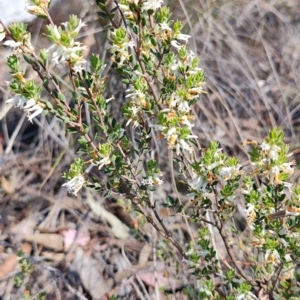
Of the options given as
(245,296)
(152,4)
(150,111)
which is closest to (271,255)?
(245,296)

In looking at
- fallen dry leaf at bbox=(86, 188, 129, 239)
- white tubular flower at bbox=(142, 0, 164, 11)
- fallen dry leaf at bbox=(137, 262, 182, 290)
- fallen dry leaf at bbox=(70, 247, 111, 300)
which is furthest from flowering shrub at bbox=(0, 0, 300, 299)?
fallen dry leaf at bbox=(86, 188, 129, 239)

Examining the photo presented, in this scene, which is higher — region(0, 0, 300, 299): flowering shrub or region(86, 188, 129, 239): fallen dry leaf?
region(0, 0, 300, 299): flowering shrub

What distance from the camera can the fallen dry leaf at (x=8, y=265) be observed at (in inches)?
82.5

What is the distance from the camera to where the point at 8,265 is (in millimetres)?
2125

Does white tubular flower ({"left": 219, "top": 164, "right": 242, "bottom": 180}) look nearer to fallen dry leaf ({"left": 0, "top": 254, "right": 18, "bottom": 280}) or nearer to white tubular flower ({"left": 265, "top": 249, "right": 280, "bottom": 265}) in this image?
white tubular flower ({"left": 265, "top": 249, "right": 280, "bottom": 265})

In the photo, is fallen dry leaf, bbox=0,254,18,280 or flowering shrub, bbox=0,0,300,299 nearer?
flowering shrub, bbox=0,0,300,299

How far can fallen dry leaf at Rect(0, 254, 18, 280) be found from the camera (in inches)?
82.5

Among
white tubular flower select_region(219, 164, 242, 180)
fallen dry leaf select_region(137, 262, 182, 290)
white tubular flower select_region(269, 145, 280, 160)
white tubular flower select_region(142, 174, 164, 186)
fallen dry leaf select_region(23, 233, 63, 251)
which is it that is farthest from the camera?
fallen dry leaf select_region(23, 233, 63, 251)

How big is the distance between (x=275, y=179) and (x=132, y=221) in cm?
119

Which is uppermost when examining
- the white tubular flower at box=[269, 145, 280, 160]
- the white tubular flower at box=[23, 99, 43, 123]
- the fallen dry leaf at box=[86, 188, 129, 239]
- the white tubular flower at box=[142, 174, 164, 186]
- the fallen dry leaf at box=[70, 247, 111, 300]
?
the white tubular flower at box=[23, 99, 43, 123]

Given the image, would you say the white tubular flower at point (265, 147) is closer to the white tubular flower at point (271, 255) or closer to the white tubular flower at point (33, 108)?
the white tubular flower at point (271, 255)

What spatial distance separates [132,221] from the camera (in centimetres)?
222

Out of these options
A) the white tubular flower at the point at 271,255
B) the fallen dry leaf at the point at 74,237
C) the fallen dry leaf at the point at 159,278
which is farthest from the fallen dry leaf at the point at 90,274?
the white tubular flower at the point at 271,255

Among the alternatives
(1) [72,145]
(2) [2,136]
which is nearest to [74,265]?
(1) [72,145]
